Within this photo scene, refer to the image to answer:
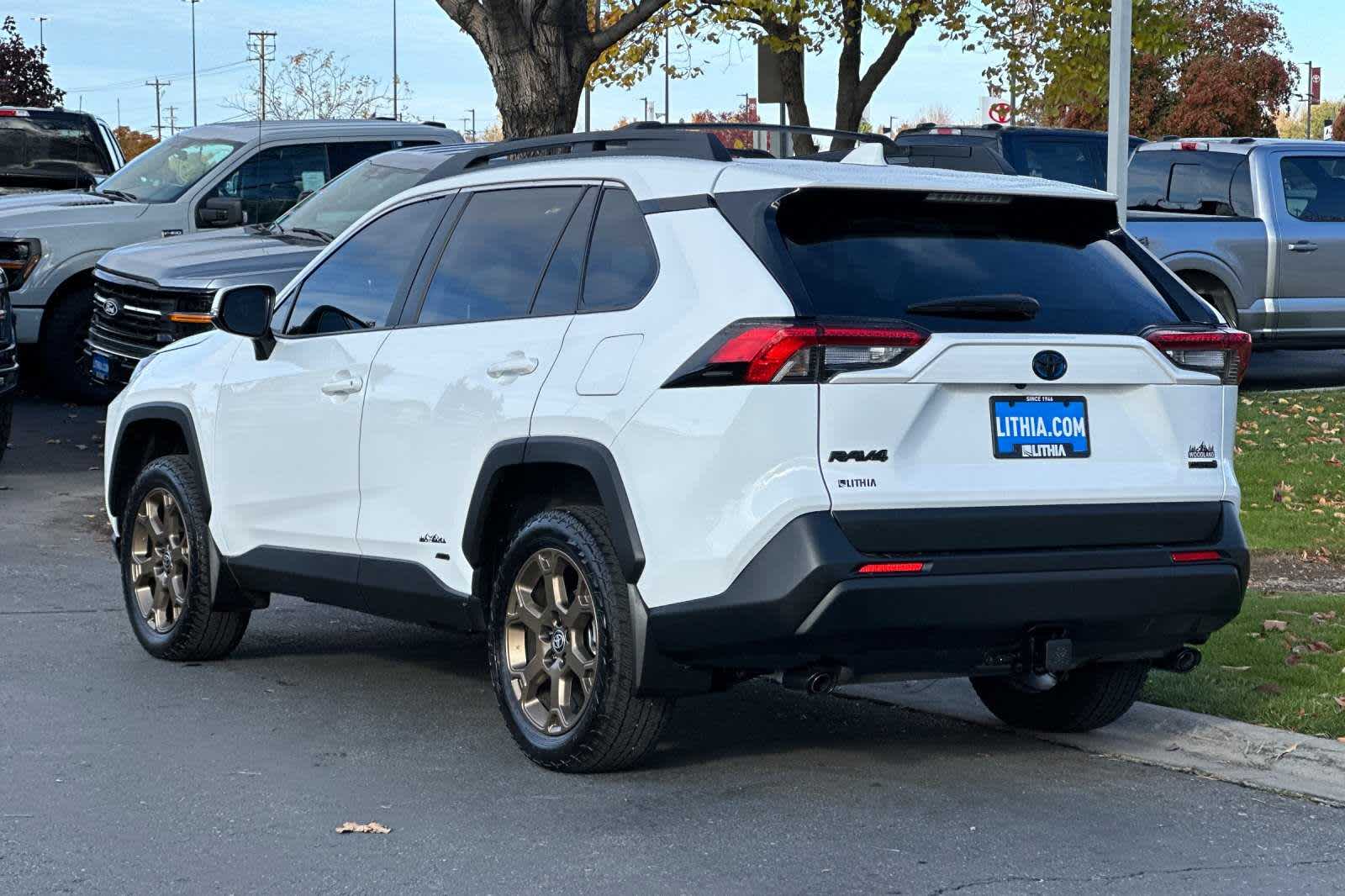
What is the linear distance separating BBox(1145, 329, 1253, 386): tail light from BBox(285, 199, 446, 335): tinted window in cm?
252

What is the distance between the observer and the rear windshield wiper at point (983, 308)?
18.2 feet

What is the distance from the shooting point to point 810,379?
5.32 m

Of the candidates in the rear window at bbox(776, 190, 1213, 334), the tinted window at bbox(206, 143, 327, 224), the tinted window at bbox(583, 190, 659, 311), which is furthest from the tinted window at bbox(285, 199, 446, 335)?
the tinted window at bbox(206, 143, 327, 224)

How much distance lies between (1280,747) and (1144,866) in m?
1.34

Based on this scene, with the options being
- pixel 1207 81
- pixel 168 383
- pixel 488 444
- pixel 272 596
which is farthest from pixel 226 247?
pixel 1207 81

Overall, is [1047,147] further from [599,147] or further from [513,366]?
[513,366]

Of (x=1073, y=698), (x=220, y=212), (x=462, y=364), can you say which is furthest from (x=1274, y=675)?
(x=220, y=212)

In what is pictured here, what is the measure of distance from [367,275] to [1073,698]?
285cm

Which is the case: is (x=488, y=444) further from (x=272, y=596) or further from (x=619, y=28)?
(x=619, y=28)

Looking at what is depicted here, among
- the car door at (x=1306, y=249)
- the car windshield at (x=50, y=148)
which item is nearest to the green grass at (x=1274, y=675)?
the car door at (x=1306, y=249)

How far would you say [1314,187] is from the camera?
1791 centimetres

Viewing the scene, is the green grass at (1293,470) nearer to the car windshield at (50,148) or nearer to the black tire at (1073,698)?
the black tire at (1073,698)

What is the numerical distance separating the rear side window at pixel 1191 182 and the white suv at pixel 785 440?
11.8 m

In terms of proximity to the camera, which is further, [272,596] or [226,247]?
[226,247]
